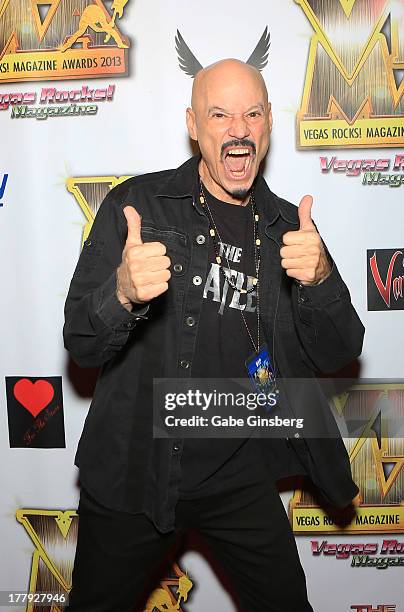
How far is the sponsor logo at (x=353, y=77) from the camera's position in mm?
1974

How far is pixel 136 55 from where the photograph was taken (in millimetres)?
1995

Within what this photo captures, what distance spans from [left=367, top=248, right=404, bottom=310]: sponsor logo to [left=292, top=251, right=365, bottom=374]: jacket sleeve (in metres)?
0.47

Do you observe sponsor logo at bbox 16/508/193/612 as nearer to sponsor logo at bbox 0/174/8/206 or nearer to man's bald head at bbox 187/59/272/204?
sponsor logo at bbox 0/174/8/206

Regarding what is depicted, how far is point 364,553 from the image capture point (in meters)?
2.22

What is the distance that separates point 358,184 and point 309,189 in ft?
0.46

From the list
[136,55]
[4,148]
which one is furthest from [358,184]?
[4,148]

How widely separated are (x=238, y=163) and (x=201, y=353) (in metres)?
0.45

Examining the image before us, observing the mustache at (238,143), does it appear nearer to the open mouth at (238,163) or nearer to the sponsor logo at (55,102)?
the open mouth at (238,163)

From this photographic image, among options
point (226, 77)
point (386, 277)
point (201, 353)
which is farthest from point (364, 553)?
point (226, 77)

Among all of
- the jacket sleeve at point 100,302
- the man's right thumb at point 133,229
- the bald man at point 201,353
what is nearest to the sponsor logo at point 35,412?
the bald man at point 201,353

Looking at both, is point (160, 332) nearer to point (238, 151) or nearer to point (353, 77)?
point (238, 151)

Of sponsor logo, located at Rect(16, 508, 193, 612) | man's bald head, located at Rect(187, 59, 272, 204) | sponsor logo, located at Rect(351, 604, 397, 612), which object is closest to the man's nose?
man's bald head, located at Rect(187, 59, 272, 204)

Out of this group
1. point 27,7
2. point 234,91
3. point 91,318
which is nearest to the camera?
point 91,318

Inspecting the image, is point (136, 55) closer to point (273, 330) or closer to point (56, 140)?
point (56, 140)
